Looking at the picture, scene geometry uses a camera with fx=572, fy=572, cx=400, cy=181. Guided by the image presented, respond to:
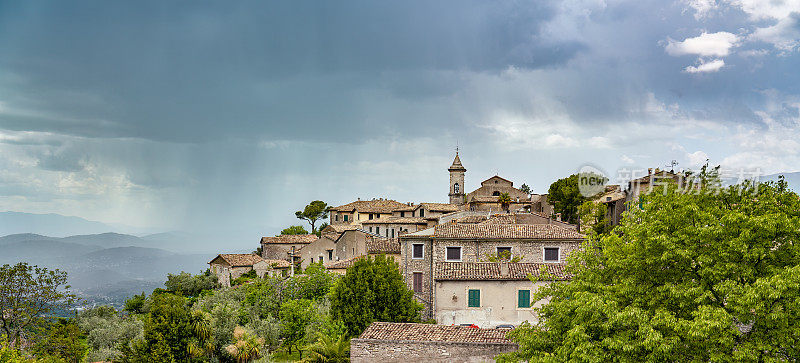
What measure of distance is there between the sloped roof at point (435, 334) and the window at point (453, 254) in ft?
46.6

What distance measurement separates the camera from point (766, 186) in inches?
663

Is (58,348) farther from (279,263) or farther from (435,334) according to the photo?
(279,263)

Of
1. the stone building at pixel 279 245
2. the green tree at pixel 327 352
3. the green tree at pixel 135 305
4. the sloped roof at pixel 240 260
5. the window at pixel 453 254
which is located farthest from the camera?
the stone building at pixel 279 245

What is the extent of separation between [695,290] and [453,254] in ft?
76.1

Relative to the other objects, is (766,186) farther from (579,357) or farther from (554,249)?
(554,249)

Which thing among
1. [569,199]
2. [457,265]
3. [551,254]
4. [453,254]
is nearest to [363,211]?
[569,199]

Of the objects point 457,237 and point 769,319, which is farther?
point 457,237

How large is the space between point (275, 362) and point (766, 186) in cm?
2456

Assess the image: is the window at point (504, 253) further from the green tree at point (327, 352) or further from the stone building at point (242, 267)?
the stone building at point (242, 267)

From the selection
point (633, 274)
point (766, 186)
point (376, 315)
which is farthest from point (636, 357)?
point (376, 315)

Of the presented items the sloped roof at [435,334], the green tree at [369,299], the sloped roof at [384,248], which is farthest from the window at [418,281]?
the sloped roof at [435,334]

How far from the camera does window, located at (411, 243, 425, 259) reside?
39.4 metres

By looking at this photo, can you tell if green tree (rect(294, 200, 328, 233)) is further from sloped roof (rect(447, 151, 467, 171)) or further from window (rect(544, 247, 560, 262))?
window (rect(544, 247, 560, 262))

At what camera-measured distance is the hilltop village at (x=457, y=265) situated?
21750mm
